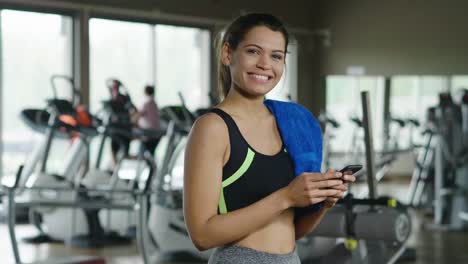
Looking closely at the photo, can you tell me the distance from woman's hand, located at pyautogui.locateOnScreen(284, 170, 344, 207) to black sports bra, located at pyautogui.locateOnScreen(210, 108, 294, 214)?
0.06 metres

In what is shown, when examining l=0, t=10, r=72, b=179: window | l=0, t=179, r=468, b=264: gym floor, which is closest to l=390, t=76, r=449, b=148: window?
l=0, t=10, r=72, b=179: window

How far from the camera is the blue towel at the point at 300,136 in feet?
4.70

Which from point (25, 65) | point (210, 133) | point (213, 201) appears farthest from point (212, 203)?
point (25, 65)

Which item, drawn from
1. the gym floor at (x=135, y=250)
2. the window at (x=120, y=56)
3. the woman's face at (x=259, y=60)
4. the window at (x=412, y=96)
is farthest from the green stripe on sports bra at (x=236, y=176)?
the window at (x=412, y=96)

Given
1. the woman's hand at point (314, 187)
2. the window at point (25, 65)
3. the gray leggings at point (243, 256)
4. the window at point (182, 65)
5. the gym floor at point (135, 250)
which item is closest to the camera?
the woman's hand at point (314, 187)

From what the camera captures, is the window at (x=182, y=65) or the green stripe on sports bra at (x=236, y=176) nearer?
the green stripe on sports bra at (x=236, y=176)

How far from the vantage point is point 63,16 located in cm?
1051

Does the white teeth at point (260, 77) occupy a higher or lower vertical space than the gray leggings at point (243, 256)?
higher

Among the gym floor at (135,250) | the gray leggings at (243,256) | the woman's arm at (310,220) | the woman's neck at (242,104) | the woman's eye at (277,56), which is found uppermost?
the woman's eye at (277,56)

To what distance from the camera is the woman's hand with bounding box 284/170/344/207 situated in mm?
1302

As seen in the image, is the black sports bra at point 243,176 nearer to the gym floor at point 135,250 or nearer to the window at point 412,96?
the gym floor at point 135,250

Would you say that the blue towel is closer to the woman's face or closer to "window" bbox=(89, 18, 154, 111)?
the woman's face

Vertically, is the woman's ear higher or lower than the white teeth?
higher

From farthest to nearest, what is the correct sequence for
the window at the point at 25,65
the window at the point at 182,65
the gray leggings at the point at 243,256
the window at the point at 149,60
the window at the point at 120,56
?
the window at the point at 182,65 → the window at the point at 149,60 → the window at the point at 120,56 → the window at the point at 25,65 → the gray leggings at the point at 243,256
